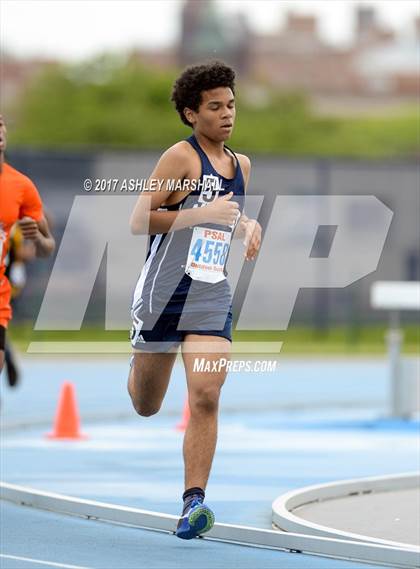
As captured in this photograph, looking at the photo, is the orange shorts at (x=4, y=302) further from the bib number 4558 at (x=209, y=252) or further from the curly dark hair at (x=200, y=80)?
the curly dark hair at (x=200, y=80)

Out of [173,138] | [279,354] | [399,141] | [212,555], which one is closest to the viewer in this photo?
[212,555]

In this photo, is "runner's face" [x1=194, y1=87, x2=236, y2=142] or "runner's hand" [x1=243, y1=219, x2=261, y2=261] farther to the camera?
"runner's face" [x1=194, y1=87, x2=236, y2=142]

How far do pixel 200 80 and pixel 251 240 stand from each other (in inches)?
35.0

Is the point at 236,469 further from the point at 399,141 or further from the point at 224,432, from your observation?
the point at 399,141

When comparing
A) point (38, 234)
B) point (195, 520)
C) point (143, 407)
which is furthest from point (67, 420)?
point (195, 520)

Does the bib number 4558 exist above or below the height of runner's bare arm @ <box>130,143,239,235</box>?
below

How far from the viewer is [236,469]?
1211cm

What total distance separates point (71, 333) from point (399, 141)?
87415mm

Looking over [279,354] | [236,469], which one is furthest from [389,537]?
[279,354]

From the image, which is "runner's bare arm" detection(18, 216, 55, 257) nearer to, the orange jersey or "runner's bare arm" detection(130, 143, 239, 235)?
the orange jersey

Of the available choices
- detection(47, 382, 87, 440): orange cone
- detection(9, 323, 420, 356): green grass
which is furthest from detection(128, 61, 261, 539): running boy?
detection(9, 323, 420, 356): green grass

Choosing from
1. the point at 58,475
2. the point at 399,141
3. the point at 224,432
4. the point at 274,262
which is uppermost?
the point at 399,141

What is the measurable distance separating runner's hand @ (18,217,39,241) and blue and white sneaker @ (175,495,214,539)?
224 cm

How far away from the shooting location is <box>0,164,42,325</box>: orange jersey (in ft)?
30.2
